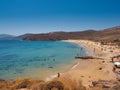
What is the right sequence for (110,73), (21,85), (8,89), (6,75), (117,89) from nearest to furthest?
(117,89)
(8,89)
(21,85)
(110,73)
(6,75)

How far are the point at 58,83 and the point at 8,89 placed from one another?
3274mm

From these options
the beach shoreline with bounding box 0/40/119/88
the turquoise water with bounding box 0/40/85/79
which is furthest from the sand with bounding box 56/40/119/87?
the turquoise water with bounding box 0/40/85/79

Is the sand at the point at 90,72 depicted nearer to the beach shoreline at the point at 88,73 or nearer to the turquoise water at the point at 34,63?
the beach shoreline at the point at 88,73

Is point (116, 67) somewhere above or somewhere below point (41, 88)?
below

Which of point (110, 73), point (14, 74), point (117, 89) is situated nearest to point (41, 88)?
point (117, 89)

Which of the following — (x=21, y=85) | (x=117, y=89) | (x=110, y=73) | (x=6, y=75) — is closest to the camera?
(x=117, y=89)

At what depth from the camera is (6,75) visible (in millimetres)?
32344

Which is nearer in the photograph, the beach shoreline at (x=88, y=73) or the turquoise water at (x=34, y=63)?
the beach shoreline at (x=88, y=73)

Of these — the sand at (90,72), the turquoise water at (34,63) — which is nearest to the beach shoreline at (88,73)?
the sand at (90,72)

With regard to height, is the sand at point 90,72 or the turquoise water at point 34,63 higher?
the sand at point 90,72

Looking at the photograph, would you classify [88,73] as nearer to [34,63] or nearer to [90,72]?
[90,72]

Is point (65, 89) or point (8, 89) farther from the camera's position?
point (8, 89)

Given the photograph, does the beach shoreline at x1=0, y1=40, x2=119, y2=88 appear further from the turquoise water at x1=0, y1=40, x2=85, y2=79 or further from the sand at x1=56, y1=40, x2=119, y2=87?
the turquoise water at x1=0, y1=40, x2=85, y2=79

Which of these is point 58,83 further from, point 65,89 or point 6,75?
point 6,75
